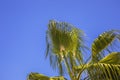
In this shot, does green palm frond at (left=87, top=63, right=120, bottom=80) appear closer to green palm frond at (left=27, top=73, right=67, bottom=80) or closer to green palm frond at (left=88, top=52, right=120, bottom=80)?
green palm frond at (left=88, top=52, right=120, bottom=80)

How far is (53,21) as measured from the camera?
504 inches

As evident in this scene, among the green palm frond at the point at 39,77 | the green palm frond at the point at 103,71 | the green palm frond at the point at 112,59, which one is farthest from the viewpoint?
the green palm frond at the point at 39,77

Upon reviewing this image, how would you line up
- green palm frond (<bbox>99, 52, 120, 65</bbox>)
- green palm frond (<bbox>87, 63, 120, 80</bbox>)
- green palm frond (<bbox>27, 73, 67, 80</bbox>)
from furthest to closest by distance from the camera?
1. green palm frond (<bbox>27, 73, 67, 80</bbox>)
2. green palm frond (<bbox>99, 52, 120, 65</bbox>)
3. green palm frond (<bbox>87, 63, 120, 80</bbox>)

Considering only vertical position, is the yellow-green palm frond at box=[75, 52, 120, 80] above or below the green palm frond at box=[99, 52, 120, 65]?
below

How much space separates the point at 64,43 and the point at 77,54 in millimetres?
588

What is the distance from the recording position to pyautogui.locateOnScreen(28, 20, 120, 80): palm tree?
11594 mm

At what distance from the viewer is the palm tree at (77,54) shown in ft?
38.0

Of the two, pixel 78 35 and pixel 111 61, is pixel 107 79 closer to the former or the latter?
pixel 111 61

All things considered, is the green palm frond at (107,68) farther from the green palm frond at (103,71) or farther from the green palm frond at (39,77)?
the green palm frond at (39,77)

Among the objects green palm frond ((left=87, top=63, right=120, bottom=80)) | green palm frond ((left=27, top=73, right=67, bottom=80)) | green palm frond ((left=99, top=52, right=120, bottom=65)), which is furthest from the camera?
green palm frond ((left=27, top=73, right=67, bottom=80))

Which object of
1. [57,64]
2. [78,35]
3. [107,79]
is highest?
[78,35]

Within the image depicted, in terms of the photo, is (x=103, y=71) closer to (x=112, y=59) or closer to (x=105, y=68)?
(x=105, y=68)

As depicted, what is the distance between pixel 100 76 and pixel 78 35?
1807mm

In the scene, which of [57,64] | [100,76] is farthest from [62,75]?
[100,76]
